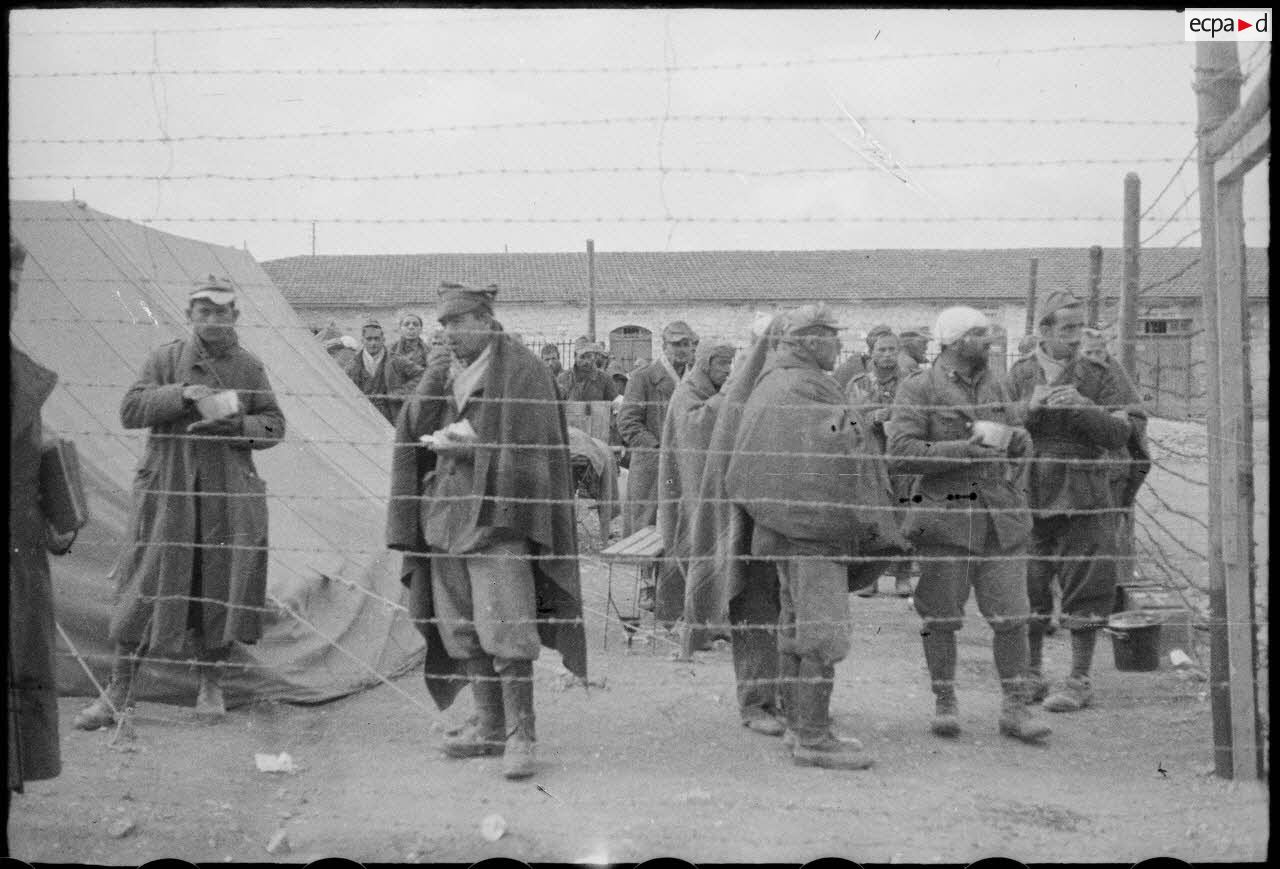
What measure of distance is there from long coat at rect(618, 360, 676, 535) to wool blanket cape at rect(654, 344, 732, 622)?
1.70 meters

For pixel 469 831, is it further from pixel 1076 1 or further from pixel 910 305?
pixel 910 305

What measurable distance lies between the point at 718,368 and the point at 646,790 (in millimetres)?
2546

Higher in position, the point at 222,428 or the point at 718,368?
the point at 718,368

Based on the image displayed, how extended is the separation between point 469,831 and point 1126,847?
200 cm

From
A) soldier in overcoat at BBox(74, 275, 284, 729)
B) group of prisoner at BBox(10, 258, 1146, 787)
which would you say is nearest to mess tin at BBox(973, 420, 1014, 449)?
group of prisoner at BBox(10, 258, 1146, 787)

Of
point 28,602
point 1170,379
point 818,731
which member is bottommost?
point 818,731

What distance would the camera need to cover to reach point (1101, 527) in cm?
630

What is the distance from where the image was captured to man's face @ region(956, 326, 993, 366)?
Result: 17.7 feet

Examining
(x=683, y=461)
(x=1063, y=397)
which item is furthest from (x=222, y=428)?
(x=1063, y=397)

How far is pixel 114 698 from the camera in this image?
5598 mm

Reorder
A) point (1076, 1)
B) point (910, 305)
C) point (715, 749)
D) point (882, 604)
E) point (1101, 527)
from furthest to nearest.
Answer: point (910, 305), point (882, 604), point (1101, 527), point (715, 749), point (1076, 1)

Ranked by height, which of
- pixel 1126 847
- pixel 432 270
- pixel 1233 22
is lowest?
pixel 1126 847

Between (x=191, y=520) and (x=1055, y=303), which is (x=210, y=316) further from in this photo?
(x=1055, y=303)

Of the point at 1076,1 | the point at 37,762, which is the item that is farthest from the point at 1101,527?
the point at 37,762
